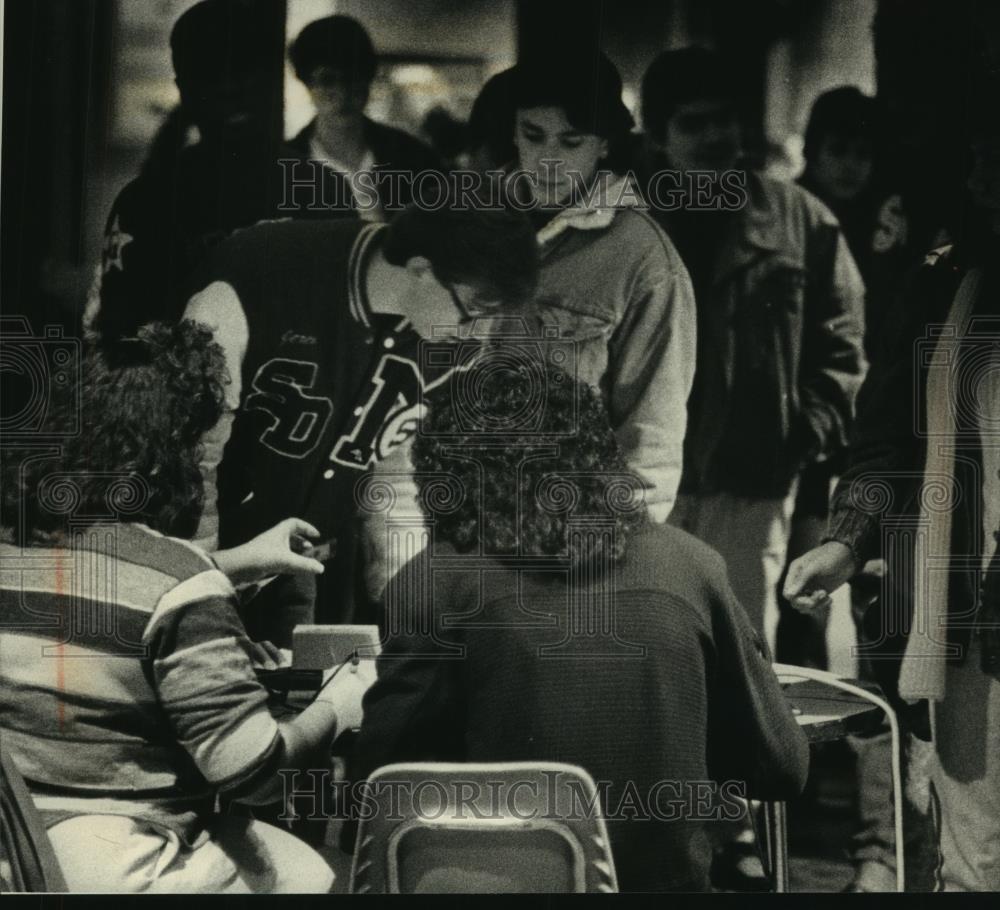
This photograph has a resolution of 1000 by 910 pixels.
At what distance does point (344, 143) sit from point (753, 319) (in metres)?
1.31

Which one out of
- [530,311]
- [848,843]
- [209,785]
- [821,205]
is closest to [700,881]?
[848,843]

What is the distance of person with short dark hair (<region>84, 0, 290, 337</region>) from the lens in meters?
3.83

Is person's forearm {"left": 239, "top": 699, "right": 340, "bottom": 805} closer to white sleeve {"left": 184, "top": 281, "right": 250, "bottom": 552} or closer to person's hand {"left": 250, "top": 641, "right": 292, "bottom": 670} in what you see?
person's hand {"left": 250, "top": 641, "right": 292, "bottom": 670}

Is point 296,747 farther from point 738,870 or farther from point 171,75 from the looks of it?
point 171,75

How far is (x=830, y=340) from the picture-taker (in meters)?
3.87

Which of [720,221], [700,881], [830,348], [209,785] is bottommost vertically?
[700,881]

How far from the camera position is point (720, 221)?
3.86m

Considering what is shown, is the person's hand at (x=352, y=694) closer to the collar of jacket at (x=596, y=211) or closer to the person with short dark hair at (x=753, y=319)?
the person with short dark hair at (x=753, y=319)

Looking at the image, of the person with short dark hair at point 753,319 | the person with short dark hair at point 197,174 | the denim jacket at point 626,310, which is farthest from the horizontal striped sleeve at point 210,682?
the person with short dark hair at point 753,319

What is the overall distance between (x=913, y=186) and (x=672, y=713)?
170 cm

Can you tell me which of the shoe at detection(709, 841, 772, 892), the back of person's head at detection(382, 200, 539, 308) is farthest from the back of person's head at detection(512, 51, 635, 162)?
the shoe at detection(709, 841, 772, 892)

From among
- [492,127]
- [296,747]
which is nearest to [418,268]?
[492,127]

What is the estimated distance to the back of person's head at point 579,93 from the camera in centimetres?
387

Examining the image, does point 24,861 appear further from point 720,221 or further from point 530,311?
point 720,221
